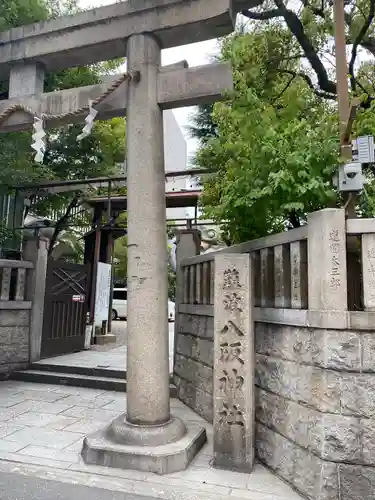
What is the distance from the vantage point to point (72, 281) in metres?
9.88

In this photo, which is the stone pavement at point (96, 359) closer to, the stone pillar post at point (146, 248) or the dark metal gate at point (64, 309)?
the dark metal gate at point (64, 309)

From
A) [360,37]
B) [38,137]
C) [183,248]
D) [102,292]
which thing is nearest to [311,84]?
[360,37]

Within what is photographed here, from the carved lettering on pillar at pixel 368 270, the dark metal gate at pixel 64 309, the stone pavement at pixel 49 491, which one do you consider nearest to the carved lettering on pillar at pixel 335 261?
the carved lettering on pillar at pixel 368 270

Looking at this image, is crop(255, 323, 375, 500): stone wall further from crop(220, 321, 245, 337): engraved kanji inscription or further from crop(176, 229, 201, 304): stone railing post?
crop(176, 229, 201, 304): stone railing post

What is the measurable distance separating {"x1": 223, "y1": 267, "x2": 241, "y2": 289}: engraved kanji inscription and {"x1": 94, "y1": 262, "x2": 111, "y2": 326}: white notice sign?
8201 millimetres

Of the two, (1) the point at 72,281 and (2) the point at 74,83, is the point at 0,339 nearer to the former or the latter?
(1) the point at 72,281

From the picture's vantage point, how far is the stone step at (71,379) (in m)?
7.41

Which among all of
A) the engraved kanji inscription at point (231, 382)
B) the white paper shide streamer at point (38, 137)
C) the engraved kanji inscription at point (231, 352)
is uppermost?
→ the white paper shide streamer at point (38, 137)

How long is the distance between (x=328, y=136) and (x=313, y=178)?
2.10ft

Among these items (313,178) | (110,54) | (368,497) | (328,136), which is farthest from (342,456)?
(110,54)

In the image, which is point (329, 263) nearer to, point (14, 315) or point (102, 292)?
point (14, 315)

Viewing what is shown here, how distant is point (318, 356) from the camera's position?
3455 millimetres

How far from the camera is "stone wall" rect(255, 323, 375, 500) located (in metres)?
3.23

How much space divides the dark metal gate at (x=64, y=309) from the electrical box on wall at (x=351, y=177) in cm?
692
